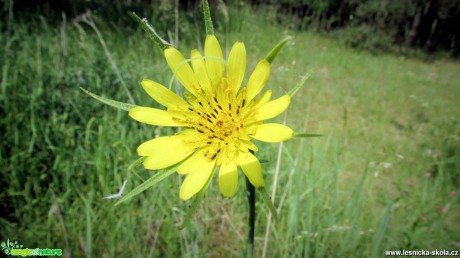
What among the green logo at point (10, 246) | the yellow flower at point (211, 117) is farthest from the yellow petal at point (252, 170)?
the green logo at point (10, 246)

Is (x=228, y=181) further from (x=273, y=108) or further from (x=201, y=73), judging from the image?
(x=201, y=73)

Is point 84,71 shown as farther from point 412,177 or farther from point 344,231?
point 412,177

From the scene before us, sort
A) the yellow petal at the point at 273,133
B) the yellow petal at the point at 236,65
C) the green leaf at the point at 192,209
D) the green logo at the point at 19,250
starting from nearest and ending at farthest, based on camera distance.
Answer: the green leaf at the point at 192,209 → the yellow petal at the point at 273,133 → the yellow petal at the point at 236,65 → the green logo at the point at 19,250

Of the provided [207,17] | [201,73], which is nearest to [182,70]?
[201,73]

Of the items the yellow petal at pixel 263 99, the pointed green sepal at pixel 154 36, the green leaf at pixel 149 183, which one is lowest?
the green leaf at pixel 149 183

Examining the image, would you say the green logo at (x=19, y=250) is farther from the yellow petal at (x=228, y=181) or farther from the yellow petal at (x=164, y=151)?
the yellow petal at (x=228, y=181)

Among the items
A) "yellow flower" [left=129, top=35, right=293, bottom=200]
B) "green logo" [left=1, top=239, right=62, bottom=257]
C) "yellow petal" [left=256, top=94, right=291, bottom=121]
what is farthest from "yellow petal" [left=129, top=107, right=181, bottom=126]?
"green logo" [left=1, top=239, right=62, bottom=257]

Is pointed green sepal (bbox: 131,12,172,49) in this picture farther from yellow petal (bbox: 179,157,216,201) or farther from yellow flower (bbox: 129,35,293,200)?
yellow petal (bbox: 179,157,216,201)
